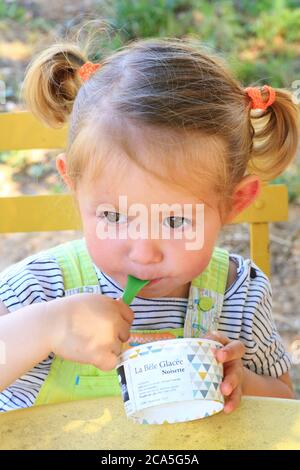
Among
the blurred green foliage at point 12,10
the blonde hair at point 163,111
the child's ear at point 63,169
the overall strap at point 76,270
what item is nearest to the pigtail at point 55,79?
the blonde hair at point 163,111

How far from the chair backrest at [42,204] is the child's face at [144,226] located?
351mm

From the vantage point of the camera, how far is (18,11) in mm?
3857

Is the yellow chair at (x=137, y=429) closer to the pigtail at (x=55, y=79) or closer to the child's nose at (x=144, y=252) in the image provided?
the child's nose at (x=144, y=252)

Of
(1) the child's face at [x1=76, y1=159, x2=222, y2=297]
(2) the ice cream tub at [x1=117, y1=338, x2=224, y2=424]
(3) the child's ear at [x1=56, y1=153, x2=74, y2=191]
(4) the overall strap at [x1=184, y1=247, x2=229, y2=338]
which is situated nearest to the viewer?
(2) the ice cream tub at [x1=117, y1=338, x2=224, y2=424]

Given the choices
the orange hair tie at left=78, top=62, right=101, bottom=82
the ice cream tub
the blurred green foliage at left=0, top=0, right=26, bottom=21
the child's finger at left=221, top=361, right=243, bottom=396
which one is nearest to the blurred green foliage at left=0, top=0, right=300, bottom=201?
the blurred green foliage at left=0, top=0, right=26, bottom=21

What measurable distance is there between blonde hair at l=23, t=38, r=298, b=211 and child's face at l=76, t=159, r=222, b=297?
0.02m

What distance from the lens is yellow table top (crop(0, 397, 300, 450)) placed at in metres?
0.98

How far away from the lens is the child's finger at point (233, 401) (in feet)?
3.42

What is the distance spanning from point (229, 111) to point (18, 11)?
113 inches

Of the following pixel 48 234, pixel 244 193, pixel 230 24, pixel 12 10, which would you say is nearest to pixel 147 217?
pixel 244 193

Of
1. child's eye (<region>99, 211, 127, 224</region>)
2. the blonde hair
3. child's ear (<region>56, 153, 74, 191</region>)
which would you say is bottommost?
child's eye (<region>99, 211, 127, 224</region>)

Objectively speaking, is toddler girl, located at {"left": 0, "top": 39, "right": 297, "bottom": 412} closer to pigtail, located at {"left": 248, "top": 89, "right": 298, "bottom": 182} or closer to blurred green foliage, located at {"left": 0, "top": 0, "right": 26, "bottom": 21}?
pigtail, located at {"left": 248, "top": 89, "right": 298, "bottom": 182}

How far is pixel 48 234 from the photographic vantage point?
3.03 metres

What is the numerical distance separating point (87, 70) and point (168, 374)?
59cm
